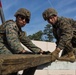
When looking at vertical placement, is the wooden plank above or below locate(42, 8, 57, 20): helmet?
below

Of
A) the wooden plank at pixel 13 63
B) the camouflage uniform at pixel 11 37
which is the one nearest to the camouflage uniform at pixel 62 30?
the camouflage uniform at pixel 11 37

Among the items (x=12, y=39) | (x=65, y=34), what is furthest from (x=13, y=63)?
(x=65, y=34)

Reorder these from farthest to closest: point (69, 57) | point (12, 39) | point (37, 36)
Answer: point (37, 36), point (69, 57), point (12, 39)

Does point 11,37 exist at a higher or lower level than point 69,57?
higher

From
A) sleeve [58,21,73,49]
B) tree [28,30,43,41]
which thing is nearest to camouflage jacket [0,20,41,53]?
sleeve [58,21,73,49]

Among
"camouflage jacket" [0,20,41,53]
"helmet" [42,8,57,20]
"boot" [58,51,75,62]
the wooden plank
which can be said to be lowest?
"boot" [58,51,75,62]

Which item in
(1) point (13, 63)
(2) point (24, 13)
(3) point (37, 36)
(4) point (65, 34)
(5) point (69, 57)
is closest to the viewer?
(1) point (13, 63)

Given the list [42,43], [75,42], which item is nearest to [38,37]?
[42,43]

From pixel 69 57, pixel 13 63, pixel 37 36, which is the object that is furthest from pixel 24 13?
pixel 37 36

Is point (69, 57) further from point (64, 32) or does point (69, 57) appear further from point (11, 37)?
point (11, 37)

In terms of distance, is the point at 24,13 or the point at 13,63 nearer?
the point at 13,63

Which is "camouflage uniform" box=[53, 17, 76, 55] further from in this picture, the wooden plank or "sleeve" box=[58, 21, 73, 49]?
the wooden plank

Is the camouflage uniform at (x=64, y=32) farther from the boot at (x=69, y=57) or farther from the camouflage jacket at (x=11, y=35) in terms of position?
the camouflage jacket at (x=11, y=35)

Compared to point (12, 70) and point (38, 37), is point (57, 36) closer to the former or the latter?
point (12, 70)
